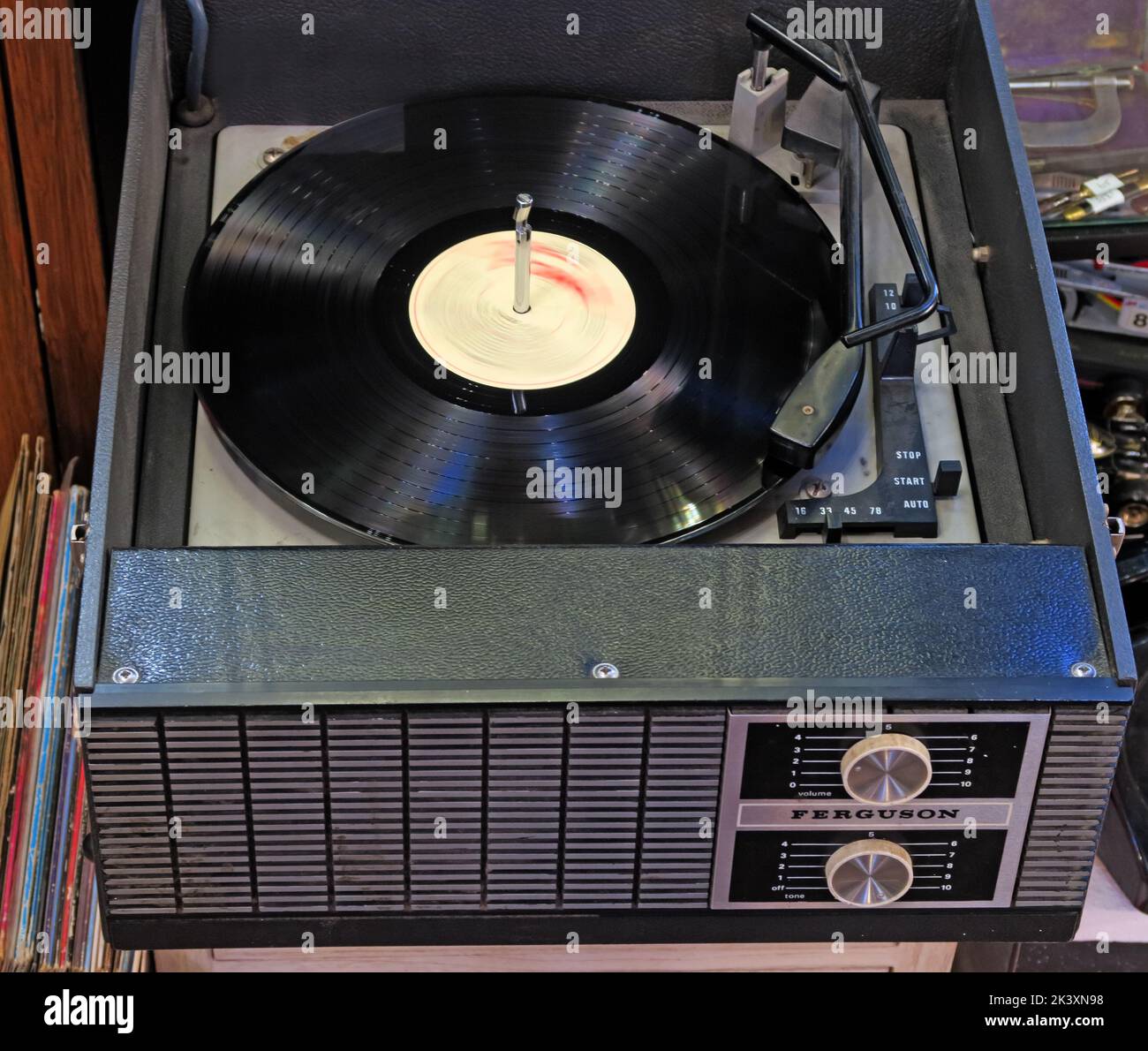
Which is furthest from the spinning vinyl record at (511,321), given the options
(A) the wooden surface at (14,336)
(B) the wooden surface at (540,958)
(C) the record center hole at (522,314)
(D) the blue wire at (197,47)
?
(B) the wooden surface at (540,958)

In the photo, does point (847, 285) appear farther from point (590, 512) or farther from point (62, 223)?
point (62, 223)

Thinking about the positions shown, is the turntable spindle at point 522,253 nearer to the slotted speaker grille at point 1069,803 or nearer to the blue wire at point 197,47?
the blue wire at point 197,47

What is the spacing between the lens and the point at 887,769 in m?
1.29

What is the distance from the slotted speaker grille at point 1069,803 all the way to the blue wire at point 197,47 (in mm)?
966

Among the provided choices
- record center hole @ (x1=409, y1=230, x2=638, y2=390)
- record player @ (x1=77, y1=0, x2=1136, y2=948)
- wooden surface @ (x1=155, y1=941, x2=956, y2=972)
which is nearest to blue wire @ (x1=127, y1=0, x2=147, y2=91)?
record player @ (x1=77, y1=0, x2=1136, y2=948)

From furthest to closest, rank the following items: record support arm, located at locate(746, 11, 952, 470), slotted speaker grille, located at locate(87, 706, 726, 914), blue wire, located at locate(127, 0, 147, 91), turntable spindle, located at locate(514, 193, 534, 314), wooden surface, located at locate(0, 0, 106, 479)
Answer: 1. wooden surface, located at locate(0, 0, 106, 479)
2. blue wire, located at locate(127, 0, 147, 91)
3. turntable spindle, located at locate(514, 193, 534, 314)
4. record support arm, located at locate(746, 11, 952, 470)
5. slotted speaker grille, located at locate(87, 706, 726, 914)

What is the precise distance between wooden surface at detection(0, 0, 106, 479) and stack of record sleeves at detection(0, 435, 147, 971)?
0.12 meters

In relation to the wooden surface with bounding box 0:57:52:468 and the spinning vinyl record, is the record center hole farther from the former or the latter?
the wooden surface with bounding box 0:57:52:468

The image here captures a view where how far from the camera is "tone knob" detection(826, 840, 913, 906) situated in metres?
1.35

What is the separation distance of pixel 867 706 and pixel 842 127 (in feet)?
1.99

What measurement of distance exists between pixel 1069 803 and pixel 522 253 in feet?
2.06

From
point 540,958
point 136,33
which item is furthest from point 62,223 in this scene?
point 540,958

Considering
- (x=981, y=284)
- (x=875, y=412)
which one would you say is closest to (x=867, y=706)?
(x=875, y=412)

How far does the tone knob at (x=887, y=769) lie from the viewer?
1278 mm
